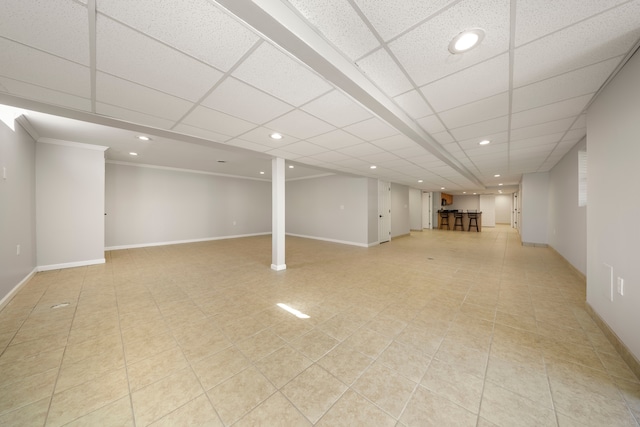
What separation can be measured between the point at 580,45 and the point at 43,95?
4773 millimetres

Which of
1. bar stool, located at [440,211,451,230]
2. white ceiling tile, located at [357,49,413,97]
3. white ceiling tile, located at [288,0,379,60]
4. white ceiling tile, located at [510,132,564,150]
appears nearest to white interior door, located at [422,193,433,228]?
bar stool, located at [440,211,451,230]

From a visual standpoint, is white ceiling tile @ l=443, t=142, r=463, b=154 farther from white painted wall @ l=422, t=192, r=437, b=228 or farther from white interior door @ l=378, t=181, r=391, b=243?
white painted wall @ l=422, t=192, r=437, b=228

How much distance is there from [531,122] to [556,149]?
2.47 meters

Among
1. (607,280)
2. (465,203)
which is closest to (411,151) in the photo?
(607,280)

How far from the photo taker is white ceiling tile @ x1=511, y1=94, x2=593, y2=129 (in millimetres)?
2416

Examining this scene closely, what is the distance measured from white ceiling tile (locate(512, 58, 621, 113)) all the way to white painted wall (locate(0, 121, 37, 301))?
656 cm

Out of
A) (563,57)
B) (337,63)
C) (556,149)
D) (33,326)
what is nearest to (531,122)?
(563,57)

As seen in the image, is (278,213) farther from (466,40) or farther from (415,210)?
(415,210)

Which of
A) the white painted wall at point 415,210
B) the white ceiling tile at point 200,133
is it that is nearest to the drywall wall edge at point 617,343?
the white ceiling tile at point 200,133

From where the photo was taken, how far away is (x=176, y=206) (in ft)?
25.0

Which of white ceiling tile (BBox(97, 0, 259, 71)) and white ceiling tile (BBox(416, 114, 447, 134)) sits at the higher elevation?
white ceiling tile (BBox(416, 114, 447, 134))

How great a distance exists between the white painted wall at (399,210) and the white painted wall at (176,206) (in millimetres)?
5900

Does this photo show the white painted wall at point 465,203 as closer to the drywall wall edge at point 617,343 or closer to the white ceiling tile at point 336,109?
the drywall wall edge at point 617,343

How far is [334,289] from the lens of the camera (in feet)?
11.5
